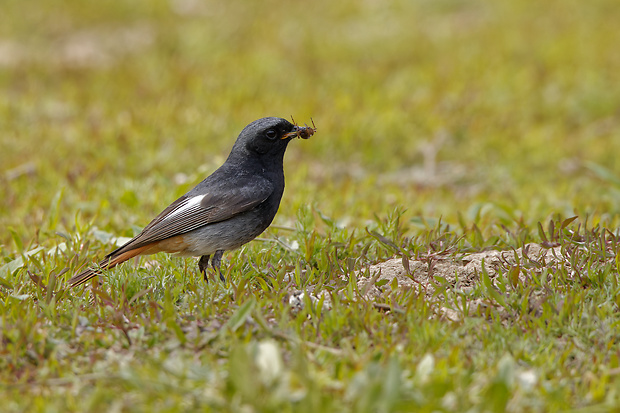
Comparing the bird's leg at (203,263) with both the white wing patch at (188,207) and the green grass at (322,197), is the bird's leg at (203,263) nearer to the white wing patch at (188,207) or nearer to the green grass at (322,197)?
the green grass at (322,197)

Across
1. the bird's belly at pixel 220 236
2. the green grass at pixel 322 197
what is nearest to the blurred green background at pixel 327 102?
the green grass at pixel 322 197

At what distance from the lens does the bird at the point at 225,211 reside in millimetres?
5168

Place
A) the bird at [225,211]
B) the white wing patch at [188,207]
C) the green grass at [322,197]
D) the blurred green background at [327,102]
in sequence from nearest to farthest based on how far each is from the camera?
1. the green grass at [322,197]
2. the bird at [225,211]
3. the white wing patch at [188,207]
4. the blurred green background at [327,102]

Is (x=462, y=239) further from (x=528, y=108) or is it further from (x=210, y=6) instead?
(x=210, y=6)

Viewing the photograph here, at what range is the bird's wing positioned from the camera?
5172 mm

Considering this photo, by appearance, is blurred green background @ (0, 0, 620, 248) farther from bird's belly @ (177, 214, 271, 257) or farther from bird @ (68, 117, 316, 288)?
bird's belly @ (177, 214, 271, 257)

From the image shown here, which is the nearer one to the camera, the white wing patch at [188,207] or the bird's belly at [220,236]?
the bird's belly at [220,236]

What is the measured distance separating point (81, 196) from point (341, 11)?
10155mm

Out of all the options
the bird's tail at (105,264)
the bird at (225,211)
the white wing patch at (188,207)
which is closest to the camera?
the bird's tail at (105,264)

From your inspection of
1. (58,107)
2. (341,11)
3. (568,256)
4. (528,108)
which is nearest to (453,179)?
(528,108)

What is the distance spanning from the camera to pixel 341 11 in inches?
630

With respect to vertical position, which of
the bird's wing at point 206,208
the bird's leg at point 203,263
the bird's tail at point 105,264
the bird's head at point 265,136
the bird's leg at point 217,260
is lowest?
the bird's leg at point 203,263

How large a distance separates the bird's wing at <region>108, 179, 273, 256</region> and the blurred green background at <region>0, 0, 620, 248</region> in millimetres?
1400

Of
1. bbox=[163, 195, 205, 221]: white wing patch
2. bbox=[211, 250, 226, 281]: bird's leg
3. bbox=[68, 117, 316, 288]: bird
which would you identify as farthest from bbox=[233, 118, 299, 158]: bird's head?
bbox=[211, 250, 226, 281]: bird's leg
